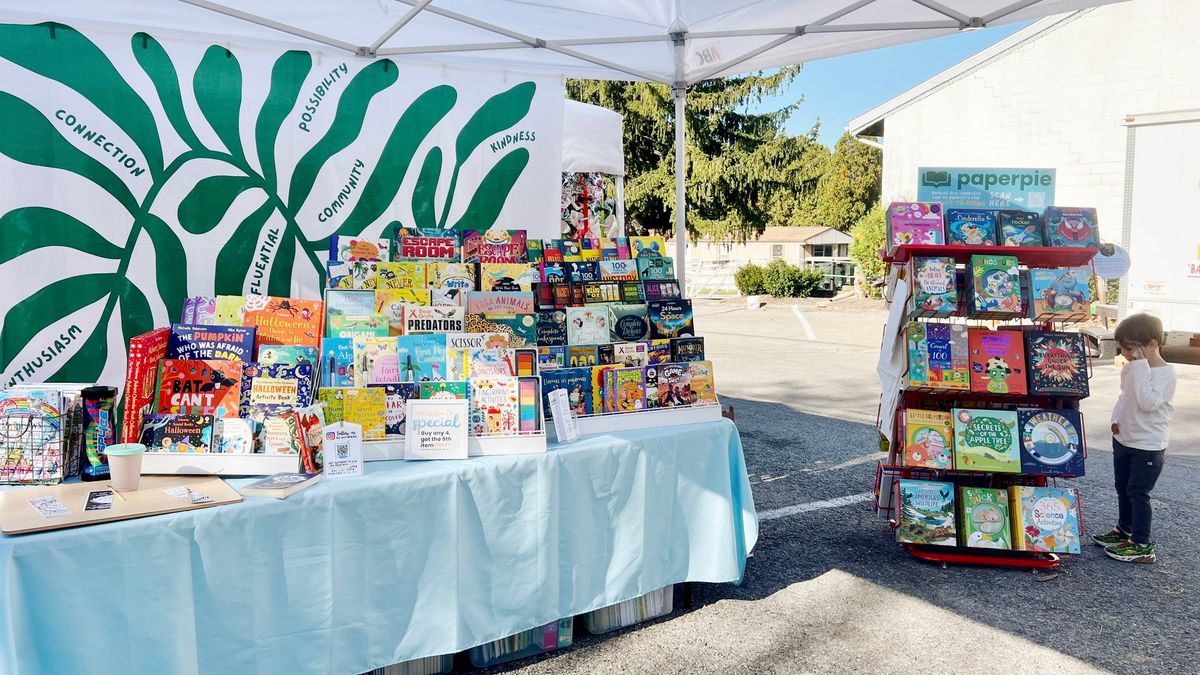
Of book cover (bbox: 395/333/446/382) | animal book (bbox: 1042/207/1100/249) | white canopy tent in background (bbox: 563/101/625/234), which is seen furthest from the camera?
white canopy tent in background (bbox: 563/101/625/234)

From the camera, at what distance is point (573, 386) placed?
119 inches

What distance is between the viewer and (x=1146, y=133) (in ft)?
29.6

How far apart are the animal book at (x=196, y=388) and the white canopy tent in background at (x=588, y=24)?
1793mm

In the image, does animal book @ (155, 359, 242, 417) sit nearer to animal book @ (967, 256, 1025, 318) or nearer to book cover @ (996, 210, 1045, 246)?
animal book @ (967, 256, 1025, 318)

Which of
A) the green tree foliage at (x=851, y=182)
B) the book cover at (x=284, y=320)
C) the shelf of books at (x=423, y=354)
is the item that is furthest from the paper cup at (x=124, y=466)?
the green tree foliage at (x=851, y=182)

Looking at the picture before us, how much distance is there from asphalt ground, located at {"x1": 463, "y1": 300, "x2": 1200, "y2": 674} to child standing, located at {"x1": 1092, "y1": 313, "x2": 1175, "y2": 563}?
0.56ft

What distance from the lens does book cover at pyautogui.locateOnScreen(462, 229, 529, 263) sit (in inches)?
145

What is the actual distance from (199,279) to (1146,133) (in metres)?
10.0

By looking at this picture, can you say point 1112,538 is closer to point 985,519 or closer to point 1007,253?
point 985,519

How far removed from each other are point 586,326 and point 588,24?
1960mm

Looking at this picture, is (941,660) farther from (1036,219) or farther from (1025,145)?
(1025,145)

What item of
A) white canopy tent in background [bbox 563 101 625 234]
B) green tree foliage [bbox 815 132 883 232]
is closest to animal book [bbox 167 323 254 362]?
white canopy tent in background [bbox 563 101 625 234]

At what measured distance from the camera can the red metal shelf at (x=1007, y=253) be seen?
3.63 m

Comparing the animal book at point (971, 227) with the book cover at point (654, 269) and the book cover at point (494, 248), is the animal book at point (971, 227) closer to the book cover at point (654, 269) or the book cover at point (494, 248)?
the book cover at point (654, 269)
